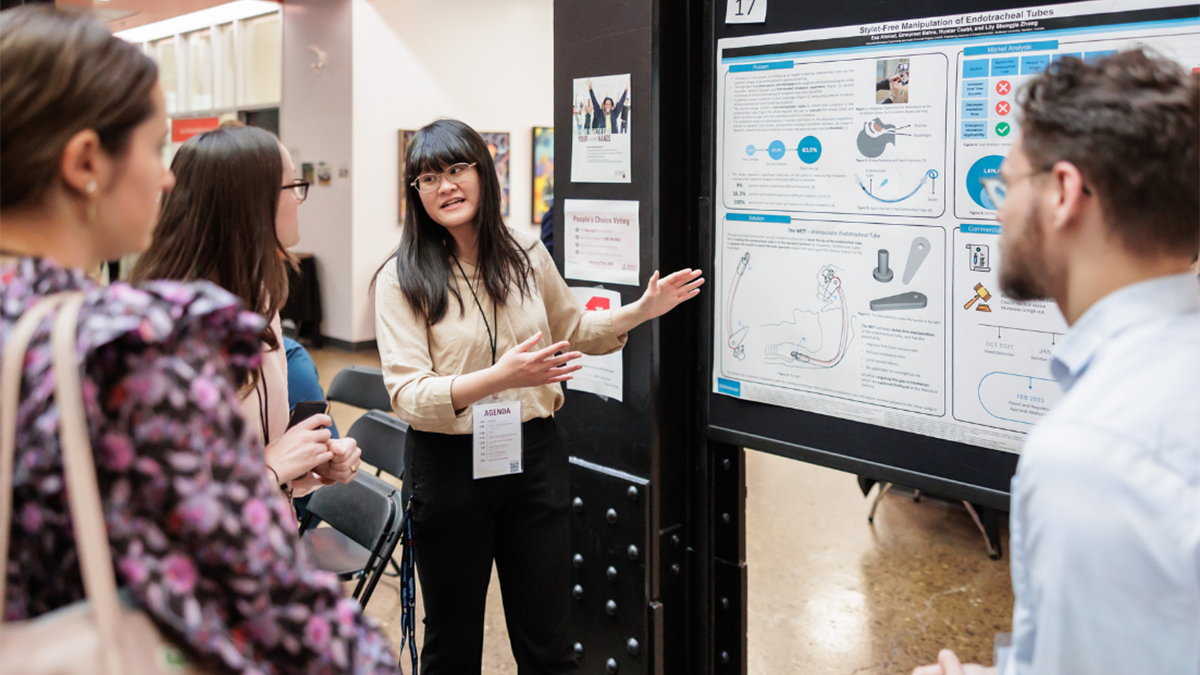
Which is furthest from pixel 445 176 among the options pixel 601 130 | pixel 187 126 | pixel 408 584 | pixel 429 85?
pixel 429 85

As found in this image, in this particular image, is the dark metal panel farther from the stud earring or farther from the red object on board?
the stud earring

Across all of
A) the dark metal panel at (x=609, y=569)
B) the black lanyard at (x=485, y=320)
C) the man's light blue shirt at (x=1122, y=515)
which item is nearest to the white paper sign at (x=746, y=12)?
the black lanyard at (x=485, y=320)

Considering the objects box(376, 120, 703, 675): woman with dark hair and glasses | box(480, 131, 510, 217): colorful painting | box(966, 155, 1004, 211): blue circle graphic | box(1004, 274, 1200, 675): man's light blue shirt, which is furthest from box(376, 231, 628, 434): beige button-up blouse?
box(480, 131, 510, 217): colorful painting

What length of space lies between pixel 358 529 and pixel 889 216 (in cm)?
169

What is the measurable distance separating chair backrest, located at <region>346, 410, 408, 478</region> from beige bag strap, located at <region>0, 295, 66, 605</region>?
231 centimetres

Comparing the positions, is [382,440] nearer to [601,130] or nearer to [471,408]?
[471,408]

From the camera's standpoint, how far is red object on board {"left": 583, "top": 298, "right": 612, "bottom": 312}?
7.88 ft

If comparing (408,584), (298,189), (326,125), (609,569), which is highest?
(326,125)

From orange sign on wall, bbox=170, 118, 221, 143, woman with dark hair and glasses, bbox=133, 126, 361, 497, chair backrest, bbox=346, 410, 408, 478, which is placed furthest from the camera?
orange sign on wall, bbox=170, 118, 221, 143

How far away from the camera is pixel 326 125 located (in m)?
9.15

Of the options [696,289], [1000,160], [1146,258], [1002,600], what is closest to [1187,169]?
[1146,258]

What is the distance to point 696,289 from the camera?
84.6 inches

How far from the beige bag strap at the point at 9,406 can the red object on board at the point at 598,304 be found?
1.75 meters

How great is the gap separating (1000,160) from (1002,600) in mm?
2411
